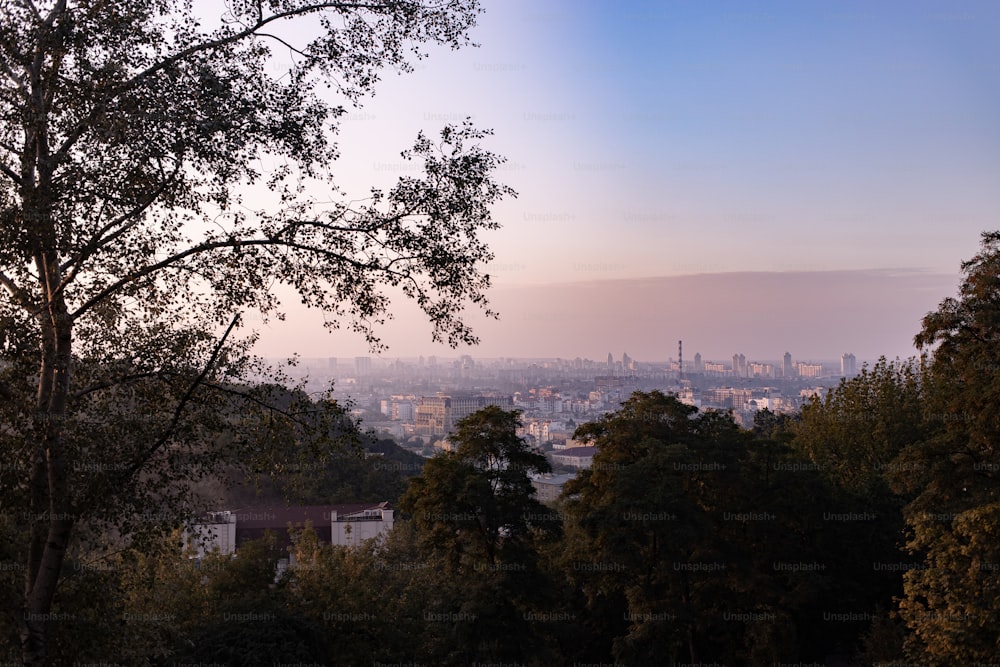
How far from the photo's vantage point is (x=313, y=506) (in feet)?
129

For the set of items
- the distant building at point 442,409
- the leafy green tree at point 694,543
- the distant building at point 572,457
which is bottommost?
the distant building at point 572,457

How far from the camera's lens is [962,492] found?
13789mm

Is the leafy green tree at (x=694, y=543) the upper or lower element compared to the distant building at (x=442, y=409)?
upper

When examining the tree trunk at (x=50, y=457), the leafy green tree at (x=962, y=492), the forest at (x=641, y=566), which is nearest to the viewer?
the tree trunk at (x=50, y=457)

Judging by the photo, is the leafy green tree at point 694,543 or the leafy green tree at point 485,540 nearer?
the leafy green tree at point 485,540

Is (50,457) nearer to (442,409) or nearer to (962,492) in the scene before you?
(962,492)

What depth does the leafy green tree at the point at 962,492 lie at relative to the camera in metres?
10.2

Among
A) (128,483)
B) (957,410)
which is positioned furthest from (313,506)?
(128,483)

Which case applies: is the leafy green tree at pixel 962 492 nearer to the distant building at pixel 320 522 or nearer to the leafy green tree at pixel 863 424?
the leafy green tree at pixel 863 424

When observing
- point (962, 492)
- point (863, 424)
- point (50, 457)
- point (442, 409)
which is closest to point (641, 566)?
point (962, 492)

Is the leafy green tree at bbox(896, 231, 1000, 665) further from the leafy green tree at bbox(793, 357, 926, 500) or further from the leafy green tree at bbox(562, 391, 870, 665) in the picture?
the leafy green tree at bbox(793, 357, 926, 500)

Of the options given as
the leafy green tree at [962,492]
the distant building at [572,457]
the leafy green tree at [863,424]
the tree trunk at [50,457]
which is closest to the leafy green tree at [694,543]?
the leafy green tree at [962,492]

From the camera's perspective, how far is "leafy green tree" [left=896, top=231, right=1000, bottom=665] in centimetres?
1019

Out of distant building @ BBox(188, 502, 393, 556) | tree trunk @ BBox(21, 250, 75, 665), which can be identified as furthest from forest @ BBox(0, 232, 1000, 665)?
distant building @ BBox(188, 502, 393, 556)
